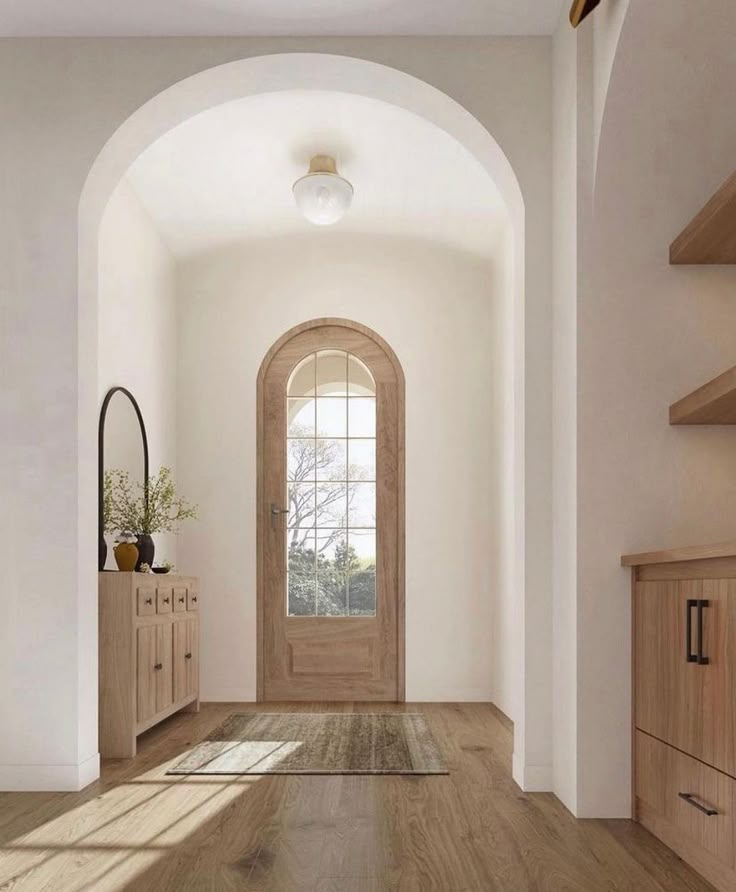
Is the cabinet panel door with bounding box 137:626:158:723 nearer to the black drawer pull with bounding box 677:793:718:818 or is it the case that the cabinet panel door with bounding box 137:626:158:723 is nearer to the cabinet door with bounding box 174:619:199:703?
the cabinet door with bounding box 174:619:199:703

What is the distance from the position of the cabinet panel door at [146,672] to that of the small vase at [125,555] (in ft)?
0.91

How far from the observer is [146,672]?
4426mm

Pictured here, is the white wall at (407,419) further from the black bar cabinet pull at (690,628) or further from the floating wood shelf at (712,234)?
the black bar cabinet pull at (690,628)

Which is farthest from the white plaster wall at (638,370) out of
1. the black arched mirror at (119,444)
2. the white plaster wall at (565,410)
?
the black arched mirror at (119,444)

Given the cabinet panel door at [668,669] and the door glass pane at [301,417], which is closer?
the cabinet panel door at [668,669]

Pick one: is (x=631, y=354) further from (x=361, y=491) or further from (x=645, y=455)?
(x=361, y=491)

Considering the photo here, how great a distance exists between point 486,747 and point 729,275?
2.24 m

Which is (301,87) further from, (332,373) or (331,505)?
(331,505)

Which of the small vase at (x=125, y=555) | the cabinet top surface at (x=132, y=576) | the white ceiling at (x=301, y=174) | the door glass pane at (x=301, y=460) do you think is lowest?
the cabinet top surface at (x=132, y=576)

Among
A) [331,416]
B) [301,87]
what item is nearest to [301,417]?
[331,416]

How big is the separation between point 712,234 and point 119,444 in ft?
9.75

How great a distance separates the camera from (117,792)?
3.49 metres

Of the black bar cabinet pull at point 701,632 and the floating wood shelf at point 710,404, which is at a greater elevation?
the floating wood shelf at point 710,404

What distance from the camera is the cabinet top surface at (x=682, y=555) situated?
2344 millimetres
